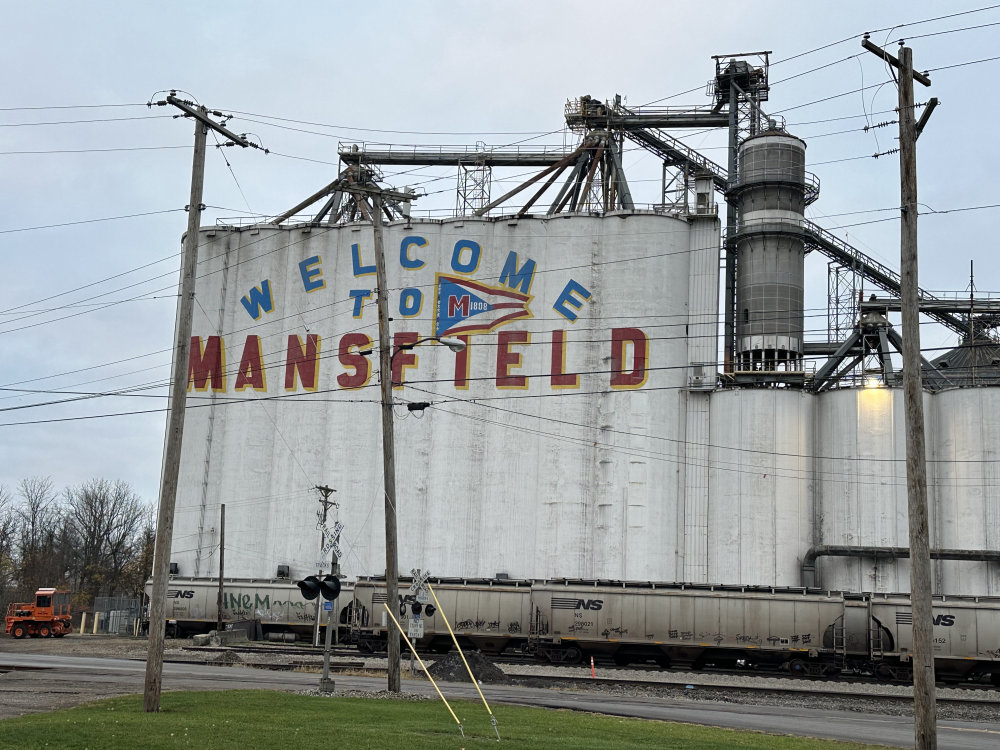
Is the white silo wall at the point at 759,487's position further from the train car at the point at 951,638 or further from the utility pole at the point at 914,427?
the utility pole at the point at 914,427

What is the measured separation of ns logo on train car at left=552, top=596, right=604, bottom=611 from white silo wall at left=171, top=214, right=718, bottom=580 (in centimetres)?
1401

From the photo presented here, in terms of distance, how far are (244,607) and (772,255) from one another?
3775 cm

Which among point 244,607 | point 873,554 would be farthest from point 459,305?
point 873,554

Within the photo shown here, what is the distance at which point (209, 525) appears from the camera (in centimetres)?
6538

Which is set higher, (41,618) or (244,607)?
(244,607)

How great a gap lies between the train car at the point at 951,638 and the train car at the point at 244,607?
2696 cm

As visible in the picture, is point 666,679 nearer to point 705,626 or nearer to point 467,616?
point 705,626

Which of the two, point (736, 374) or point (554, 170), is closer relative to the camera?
point (736, 374)

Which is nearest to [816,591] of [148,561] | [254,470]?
[254,470]

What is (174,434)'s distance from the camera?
807 inches

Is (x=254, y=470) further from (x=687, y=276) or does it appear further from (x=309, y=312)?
(x=687, y=276)

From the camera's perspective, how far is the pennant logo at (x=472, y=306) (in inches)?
2477

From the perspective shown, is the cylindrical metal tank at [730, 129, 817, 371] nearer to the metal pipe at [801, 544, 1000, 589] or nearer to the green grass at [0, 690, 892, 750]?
the metal pipe at [801, 544, 1000, 589]

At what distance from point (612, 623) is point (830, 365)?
1027 inches
